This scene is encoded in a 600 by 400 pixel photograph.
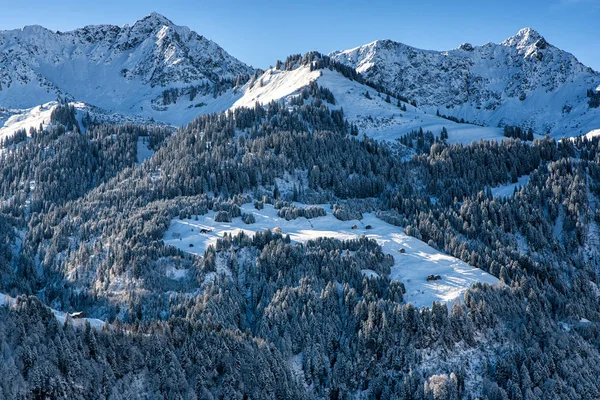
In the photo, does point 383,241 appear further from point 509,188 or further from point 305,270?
point 509,188

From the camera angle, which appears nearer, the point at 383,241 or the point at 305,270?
the point at 305,270

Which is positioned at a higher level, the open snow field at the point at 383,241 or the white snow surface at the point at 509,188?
the white snow surface at the point at 509,188

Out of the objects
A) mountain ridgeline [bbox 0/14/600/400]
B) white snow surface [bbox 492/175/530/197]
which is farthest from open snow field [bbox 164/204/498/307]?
white snow surface [bbox 492/175/530/197]

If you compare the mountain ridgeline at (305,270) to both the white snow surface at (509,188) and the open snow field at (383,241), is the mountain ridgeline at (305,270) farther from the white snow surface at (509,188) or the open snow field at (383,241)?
the white snow surface at (509,188)

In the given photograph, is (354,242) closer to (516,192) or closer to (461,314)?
(461,314)

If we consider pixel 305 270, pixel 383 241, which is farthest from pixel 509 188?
pixel 305 270

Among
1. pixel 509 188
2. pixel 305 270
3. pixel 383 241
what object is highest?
pixel 509 188

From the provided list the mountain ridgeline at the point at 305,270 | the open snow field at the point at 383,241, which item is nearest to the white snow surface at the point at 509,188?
the mountain ridgeline at the point at 305,270
